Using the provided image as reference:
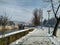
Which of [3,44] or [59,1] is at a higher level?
[59,1]

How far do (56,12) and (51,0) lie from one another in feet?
6.90

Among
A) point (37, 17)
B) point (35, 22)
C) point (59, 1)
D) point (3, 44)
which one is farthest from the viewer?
point (35, 22)

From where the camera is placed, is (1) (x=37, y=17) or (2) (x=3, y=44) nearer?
(2) (x=3, y=44)

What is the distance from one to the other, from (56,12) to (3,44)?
15.8 metres

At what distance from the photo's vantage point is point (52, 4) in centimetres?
2727

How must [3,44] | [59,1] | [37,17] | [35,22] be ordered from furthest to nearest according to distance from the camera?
[35,22] → [37,17] → [59,1] → [3,44]

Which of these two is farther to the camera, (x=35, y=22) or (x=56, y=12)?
(x=35, y=22)

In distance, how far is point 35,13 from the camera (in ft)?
332

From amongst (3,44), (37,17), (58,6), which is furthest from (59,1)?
(37,17)

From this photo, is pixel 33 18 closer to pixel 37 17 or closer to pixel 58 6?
pixel 37 17

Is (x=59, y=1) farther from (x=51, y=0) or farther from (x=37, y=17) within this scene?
(x=37, y=17)

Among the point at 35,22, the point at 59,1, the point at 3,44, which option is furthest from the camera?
the point at 35,22

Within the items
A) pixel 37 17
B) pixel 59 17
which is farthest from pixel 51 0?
pixel 37 17

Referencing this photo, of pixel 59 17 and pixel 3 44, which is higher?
pixel 59 17
